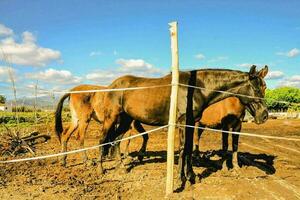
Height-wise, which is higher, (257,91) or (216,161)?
(257,91)

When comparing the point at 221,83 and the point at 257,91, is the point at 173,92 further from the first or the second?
the point at 257,91

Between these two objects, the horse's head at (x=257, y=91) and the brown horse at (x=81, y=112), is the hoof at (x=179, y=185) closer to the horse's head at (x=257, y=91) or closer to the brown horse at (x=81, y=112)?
the horse's head at (x=257, y=91)

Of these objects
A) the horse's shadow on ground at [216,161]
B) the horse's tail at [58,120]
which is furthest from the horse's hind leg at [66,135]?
the horse's shadow on ground at [216,161]

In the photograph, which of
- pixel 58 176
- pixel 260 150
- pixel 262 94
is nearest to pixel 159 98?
pixel 262 94

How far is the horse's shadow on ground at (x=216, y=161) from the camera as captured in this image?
26.7 ft

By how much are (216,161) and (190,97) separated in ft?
11.6

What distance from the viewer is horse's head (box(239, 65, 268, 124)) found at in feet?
22.5

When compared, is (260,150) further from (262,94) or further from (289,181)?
(262,94)

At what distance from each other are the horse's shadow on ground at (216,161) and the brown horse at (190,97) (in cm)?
119

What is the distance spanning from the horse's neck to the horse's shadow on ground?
181 cm

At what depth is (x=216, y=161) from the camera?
9328 millimetres

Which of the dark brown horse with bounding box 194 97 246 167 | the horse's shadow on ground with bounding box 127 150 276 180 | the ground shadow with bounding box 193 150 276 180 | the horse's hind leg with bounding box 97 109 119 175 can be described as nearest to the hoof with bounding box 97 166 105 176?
the horse's hind leg with bounding box 97 109 119 175

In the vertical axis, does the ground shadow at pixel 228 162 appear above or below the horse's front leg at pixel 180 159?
below

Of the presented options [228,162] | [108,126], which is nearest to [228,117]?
[228,162]
